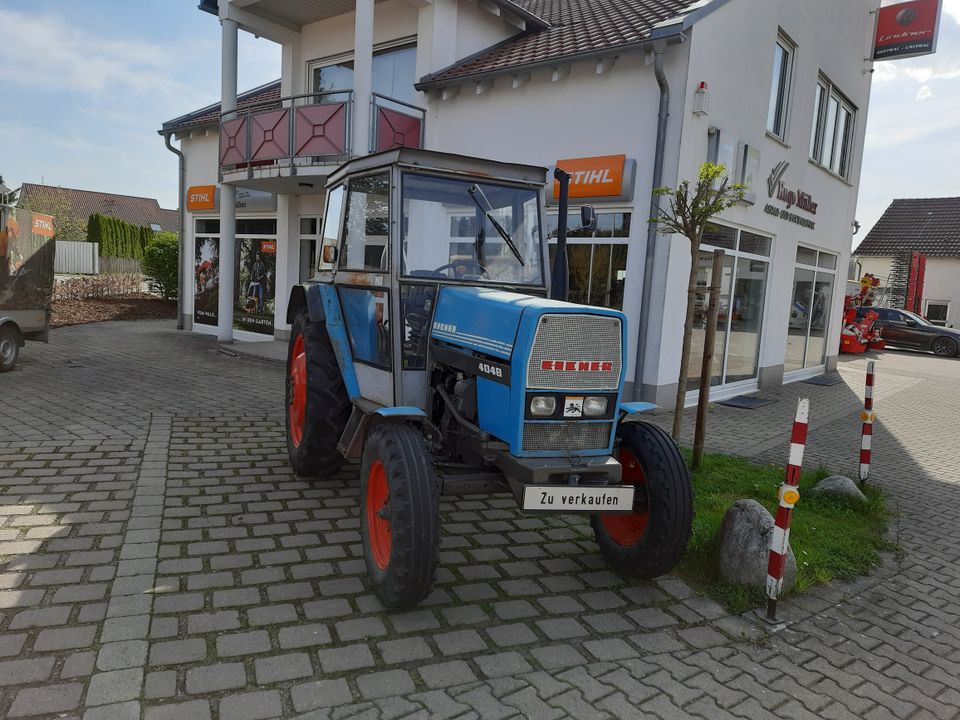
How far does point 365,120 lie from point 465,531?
7405mm

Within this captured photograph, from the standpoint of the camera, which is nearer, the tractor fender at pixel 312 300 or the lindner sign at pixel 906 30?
the tractor fender at pixel 312 300

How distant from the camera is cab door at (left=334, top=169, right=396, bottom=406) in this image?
397 centimetres

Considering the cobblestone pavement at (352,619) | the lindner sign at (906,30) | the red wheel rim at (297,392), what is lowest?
the cobblestone pavement at (352,619)

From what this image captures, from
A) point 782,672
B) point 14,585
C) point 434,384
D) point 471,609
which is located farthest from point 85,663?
point 782,672

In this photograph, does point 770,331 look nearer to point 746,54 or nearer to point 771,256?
point 771,256

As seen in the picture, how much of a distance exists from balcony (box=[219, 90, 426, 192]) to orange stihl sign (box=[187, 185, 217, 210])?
110 inches

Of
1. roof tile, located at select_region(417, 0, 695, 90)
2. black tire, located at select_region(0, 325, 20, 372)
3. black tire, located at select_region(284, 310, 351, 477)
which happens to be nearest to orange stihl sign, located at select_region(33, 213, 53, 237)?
black tire, located at select_region(0, 325, 20, 372)

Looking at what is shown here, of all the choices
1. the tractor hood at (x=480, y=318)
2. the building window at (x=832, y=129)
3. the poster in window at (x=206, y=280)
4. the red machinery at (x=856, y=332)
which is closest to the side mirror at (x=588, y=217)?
the tractor hood at (x=480, y=318)

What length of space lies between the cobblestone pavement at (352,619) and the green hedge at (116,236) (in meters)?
33.2

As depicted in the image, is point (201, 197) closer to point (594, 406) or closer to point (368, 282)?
point (368, 282)

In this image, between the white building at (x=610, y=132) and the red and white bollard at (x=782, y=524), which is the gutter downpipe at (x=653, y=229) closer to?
the white building at (x=610, y=132)

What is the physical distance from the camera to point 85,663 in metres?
2.68

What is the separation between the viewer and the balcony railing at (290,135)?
33.5 ft

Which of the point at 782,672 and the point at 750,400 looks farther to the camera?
the point at 750,400
